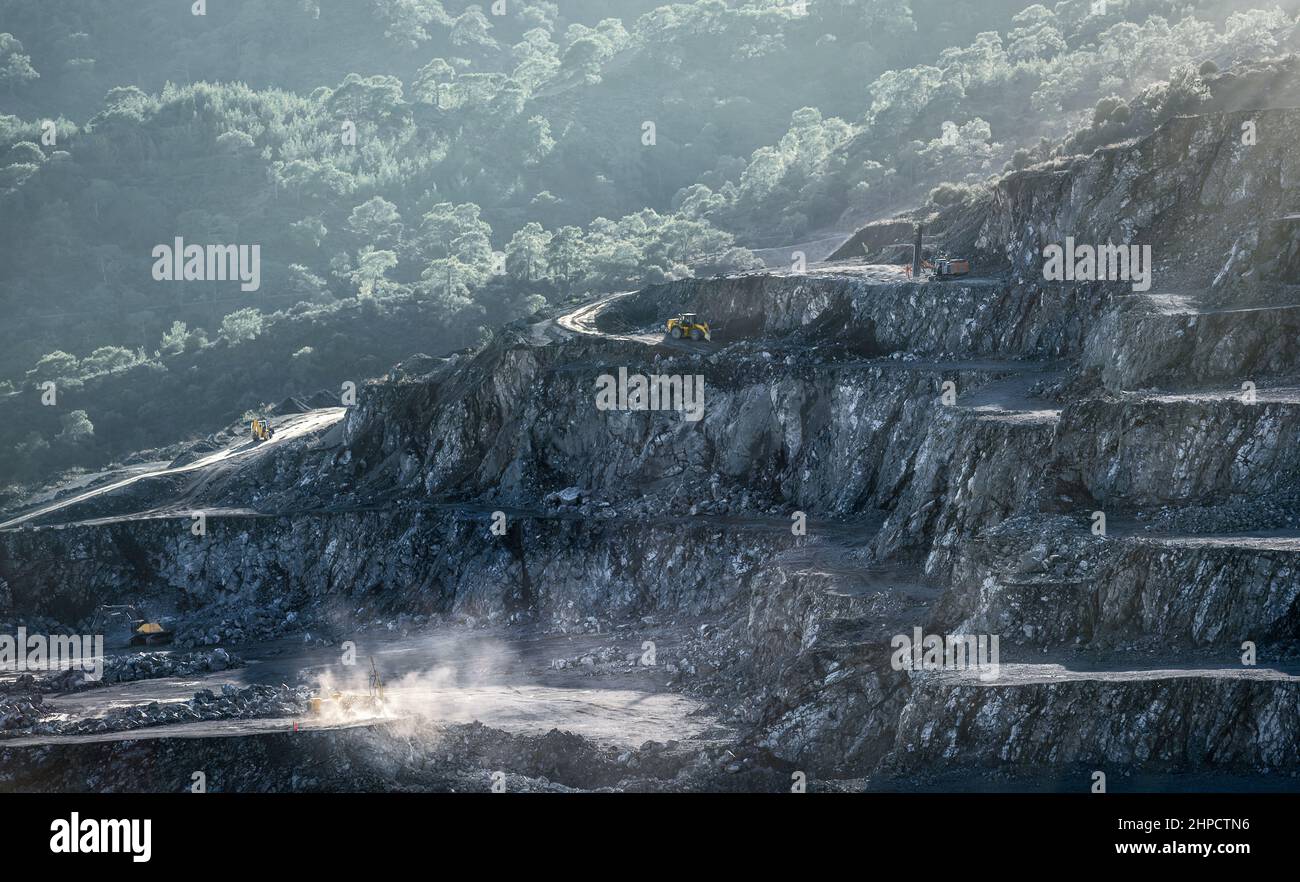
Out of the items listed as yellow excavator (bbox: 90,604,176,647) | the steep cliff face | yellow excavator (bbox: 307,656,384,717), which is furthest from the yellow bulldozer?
yellow excavator (bbox: 307,656,384,717)

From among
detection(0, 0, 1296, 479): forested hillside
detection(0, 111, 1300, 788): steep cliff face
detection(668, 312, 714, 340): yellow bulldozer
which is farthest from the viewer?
detection(0, 0, 1296, 479): forested hillside

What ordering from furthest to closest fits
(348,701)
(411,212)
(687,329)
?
(411,212) → (687,329) → (348,701)

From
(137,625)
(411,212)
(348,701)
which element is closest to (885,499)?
(348,701)

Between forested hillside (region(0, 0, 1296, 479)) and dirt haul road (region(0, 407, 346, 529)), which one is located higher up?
forested hillside (region(0, 0, 1296, 479))

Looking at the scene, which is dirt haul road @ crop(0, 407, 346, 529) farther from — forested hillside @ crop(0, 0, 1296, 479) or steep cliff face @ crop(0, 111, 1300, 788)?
forested hillside @ crop(0, 0, 1296, 479)

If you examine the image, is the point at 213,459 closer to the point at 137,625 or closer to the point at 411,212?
the point at 137,625
